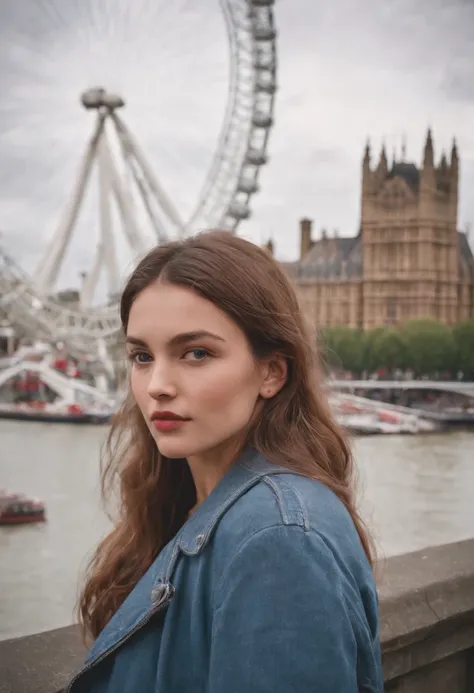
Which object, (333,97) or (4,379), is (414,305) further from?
(4,379)

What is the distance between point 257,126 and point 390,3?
1.84 feet

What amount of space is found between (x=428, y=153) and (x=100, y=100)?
105cm

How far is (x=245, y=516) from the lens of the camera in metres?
0.52

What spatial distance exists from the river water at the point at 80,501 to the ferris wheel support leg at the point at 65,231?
507 mm

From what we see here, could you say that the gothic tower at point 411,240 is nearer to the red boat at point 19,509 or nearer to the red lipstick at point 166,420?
the red boat at point 19,509

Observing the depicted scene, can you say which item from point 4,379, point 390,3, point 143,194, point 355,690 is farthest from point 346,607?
point 143,194

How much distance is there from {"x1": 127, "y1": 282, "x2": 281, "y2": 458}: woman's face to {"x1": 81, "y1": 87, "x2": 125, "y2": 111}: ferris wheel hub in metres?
1.72

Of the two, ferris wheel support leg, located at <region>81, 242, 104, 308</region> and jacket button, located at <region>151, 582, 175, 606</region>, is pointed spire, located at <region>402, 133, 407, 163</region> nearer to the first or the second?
ferris wheel support leg, located at <region>81, 242, 104, 308</region>

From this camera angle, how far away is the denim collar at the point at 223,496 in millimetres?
550

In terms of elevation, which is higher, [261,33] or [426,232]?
[261,33]

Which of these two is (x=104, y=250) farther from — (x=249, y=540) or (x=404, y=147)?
(x=249, y=540)

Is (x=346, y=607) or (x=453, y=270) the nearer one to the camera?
(x=346, y=607)

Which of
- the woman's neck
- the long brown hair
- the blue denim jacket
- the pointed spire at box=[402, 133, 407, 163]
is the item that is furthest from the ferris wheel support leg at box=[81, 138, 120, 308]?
the blue denim jacket

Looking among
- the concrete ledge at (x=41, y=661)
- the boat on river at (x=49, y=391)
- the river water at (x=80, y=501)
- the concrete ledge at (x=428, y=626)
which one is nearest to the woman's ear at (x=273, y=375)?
the concrete ledge at (x=41, y=661)
